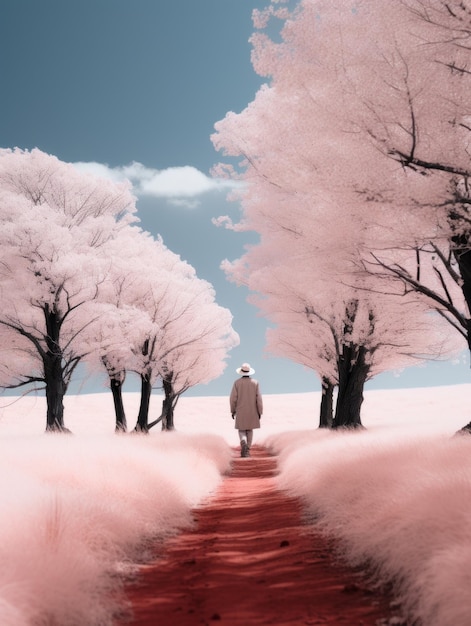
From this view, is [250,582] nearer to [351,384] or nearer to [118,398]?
[351,384]

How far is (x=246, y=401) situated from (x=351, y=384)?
3.24 meters

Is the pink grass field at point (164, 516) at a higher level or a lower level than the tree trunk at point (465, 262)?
lower

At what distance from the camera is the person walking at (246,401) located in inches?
699

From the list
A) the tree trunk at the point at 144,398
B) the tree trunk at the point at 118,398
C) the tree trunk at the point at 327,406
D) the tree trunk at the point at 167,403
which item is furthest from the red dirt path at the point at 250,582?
the tree trunk at the point at 167,403

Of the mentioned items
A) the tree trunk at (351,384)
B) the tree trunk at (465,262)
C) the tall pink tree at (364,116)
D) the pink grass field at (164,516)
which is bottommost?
the pink grass field at (164,516)

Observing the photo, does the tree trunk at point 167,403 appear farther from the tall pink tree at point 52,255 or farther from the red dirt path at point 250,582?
the red dirt path at point 250,582

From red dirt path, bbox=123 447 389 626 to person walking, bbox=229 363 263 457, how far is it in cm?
1026

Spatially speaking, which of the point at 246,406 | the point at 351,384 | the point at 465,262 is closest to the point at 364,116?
the point at 465,262

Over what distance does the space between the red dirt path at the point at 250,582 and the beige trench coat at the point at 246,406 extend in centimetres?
1025

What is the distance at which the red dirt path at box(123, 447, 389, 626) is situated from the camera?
12.6 feet

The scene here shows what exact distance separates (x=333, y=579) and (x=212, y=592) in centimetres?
101

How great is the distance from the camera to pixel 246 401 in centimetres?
1781

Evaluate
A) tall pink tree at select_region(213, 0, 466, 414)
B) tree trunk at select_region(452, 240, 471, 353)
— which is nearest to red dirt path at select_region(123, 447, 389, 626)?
tall pink tree at select_region(213, 0, 466, 414)

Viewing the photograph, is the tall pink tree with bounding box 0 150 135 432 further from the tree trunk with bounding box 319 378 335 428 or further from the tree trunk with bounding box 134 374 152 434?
the tree trunk with bounding box 319 378 335 428
